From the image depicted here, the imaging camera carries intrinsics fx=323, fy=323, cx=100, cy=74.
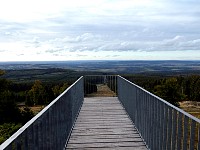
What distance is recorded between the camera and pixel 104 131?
24.2 ft

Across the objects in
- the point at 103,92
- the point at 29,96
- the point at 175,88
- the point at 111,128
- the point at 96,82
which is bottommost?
the point at 29,96

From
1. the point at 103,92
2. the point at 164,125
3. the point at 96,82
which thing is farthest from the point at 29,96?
the point at 164,125

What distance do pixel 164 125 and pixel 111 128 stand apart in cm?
313

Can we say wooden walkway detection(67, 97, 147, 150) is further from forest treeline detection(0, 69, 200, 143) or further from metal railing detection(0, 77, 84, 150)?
forest treeline detection(0, 69, 200, 143)

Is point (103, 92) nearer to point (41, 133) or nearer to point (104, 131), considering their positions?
point (104, 131)

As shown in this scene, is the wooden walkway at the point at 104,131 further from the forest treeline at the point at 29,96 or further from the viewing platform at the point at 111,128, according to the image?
the forest treeline at the point at 29,96

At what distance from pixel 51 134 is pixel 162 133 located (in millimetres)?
1643

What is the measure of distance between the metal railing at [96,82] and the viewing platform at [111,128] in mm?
3288

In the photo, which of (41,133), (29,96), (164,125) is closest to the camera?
(41,133)

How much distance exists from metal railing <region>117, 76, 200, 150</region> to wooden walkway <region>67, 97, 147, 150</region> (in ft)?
A: 1.02

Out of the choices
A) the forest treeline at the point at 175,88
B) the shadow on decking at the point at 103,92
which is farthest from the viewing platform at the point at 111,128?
the forest treeline at the point at 175,88

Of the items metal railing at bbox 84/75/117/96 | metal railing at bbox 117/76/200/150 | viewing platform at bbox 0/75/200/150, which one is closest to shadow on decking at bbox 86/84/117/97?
metal railing at bbox 84/75/117/96

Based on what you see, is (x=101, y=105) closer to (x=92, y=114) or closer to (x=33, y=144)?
(x=92, y=114)

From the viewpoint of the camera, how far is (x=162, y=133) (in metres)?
4.83
